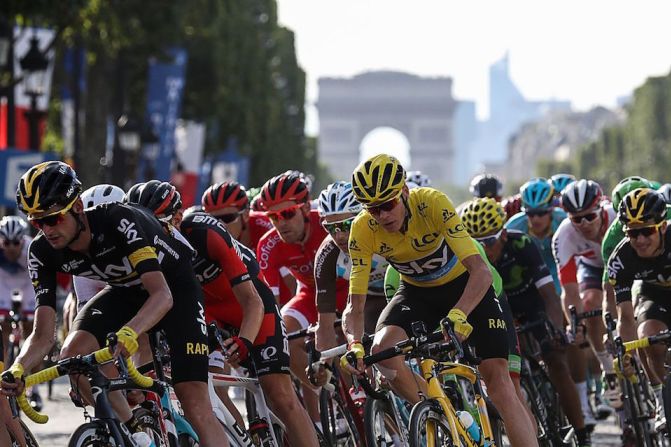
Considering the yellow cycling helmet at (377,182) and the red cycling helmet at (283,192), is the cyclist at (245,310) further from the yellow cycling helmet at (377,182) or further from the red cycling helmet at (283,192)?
the red cycling helmet at (283,192)

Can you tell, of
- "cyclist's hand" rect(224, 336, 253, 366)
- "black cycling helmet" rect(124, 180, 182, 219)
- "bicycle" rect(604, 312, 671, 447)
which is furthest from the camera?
"bicycle" rect(604, 312, 671, 447)

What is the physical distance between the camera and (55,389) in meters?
18.0

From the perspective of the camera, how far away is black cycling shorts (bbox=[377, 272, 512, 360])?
8328 mm

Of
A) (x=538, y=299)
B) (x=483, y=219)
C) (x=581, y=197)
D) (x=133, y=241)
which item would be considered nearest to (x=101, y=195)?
(x=133, y=241)

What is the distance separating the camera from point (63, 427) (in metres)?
13.6

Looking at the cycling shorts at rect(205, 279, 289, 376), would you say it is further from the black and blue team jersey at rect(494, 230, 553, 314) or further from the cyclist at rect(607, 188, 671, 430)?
the black and blue team jersey at rect(494, 230, 553, 314)

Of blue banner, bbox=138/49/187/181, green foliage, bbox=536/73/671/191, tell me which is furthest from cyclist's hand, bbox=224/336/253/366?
green foliage, bbox=536/73/671/191

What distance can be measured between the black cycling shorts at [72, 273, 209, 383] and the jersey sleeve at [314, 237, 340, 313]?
1.97m

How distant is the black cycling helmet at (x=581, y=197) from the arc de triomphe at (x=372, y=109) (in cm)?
15802

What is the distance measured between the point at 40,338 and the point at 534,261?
4.77 meters

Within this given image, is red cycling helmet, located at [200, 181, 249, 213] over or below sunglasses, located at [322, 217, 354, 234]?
over

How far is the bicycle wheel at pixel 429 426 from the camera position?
7.20 metres

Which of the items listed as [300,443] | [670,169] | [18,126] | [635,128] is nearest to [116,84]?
[18,126]

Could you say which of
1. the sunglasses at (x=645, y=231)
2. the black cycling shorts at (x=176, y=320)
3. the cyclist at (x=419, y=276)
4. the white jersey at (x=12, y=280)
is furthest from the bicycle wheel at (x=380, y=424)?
the white jersey at (x=12, y=280)
